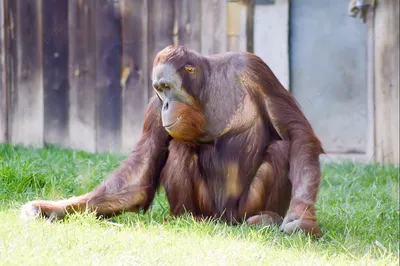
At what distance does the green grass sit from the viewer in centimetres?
327

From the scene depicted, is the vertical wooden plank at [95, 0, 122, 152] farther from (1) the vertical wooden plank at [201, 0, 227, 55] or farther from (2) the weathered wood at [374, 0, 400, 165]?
(2) the weathered wood at [374, 0, 400, 165]

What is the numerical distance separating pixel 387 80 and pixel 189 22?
1.58 m

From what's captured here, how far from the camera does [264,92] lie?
437cm

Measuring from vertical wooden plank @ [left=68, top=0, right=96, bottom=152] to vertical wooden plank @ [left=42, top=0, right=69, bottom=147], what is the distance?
0.19ft

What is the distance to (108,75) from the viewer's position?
7188 mm


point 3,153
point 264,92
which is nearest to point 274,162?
point 264,92

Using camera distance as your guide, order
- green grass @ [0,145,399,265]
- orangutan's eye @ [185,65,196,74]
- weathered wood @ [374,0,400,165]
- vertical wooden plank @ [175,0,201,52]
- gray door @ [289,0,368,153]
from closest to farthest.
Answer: green grass @ [0,145,399,265]
orangutan's eye @ [185,65,196,74]
weathered wood @ [374,0,400,165]
vertical wooden plank @ [175,0,201,52]
gray door @ [289,0,368,153]

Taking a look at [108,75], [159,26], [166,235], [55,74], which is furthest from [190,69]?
[55,74]

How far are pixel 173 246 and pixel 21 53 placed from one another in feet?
14.1

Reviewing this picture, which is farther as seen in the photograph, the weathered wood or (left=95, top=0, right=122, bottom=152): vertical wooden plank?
(left=95, top=0, right=122, bottom=152): vertical wooden plank

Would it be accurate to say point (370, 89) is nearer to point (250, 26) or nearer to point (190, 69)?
point (250, 26)

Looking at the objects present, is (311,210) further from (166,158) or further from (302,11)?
(302,11)

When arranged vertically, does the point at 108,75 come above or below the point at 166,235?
above

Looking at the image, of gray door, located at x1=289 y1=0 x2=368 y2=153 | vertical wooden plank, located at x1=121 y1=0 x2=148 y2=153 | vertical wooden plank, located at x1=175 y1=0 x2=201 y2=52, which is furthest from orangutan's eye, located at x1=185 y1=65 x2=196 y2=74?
gray door, located at x1=289 y1=0 x2=368 y2=153
